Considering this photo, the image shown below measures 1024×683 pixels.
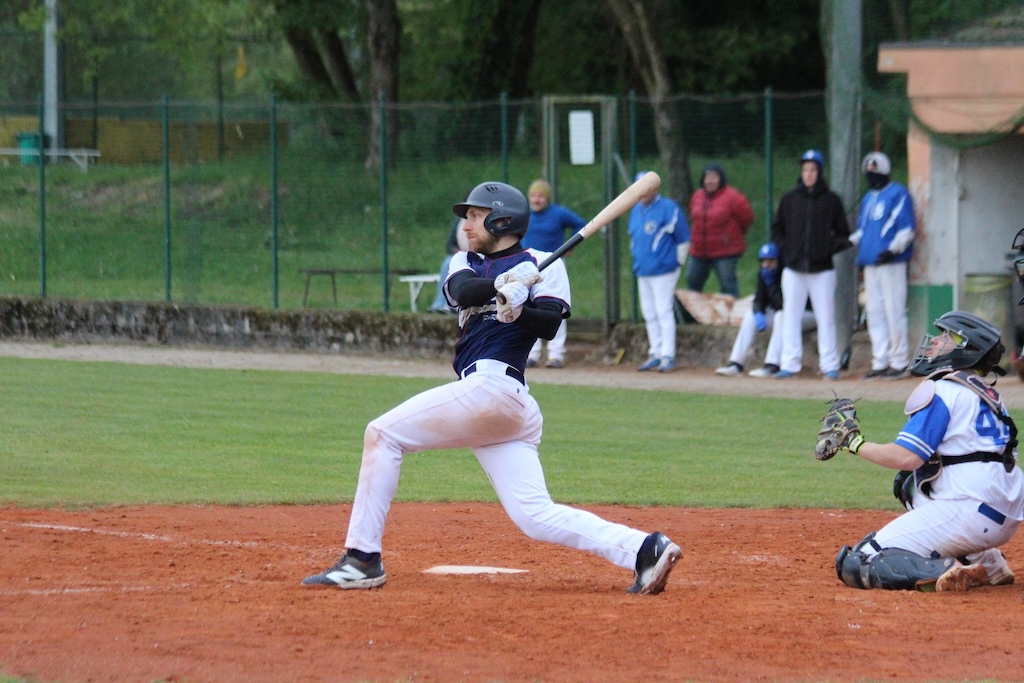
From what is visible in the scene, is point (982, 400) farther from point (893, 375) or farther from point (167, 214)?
point (167, 214)

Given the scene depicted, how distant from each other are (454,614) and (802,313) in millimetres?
9251

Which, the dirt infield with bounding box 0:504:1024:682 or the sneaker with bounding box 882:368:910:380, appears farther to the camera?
the sneaker with bounding box 882:368:910:380

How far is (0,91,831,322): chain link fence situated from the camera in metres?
16.2

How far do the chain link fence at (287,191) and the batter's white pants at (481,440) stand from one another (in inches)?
394

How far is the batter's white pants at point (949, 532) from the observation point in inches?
238

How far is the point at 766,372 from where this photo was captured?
46.4 feet

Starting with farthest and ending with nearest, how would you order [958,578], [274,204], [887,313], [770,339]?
[274,204] < [770,339] < [887,313] < [958,578]

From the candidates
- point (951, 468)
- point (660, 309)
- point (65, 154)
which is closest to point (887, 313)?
point (660, 309)

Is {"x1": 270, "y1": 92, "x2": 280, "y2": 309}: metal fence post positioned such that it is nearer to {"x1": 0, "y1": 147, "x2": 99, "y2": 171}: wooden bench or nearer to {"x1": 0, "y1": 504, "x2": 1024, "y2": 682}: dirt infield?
{"x1": 0, "y1": 147, "x2": 99, "y2": 171}: wooden bench

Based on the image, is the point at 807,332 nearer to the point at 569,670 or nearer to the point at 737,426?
the point at 737,426

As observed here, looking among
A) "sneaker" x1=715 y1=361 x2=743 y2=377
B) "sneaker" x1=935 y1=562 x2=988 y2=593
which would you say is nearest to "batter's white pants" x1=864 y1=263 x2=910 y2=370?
"sneaker" x1=715 y1=361 x2=743 y2=377

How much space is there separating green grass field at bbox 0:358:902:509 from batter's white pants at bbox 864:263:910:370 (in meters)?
1.66

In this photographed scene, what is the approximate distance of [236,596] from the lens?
572 cm

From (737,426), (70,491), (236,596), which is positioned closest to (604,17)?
(737,426)
